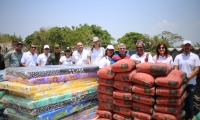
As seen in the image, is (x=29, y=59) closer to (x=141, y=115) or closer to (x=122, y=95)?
(x=122, y=95)

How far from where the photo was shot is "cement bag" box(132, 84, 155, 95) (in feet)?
8.80

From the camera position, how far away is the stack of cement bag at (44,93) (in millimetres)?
2904

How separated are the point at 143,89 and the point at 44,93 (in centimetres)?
180

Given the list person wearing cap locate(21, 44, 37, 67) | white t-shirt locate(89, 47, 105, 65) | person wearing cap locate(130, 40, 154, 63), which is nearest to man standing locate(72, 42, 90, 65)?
white t-shirt locate(89, 47, 105, 65)

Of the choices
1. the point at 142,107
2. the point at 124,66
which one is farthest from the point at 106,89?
the point at 142,107

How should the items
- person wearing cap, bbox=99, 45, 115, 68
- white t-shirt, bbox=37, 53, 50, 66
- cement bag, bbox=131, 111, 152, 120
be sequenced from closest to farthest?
cement bag, bbox=131, 111, 152, 120
person wearing cap, bbox=99, 45, 115, 68
white t-shirt, bbox=37, 53, 50, 66

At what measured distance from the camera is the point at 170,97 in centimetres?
263

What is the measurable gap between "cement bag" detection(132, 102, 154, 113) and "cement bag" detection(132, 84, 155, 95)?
0.24 metres

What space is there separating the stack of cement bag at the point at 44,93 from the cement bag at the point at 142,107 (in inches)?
50.8

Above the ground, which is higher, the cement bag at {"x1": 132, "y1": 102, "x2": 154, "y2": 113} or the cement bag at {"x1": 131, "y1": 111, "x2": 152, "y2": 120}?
the cement bag at {"x1": 132, "y1": 102, "x2": 154, "y2": 113}

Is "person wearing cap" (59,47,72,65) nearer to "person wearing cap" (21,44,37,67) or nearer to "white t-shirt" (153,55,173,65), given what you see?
"person wearing cap" (21,44,37,67)

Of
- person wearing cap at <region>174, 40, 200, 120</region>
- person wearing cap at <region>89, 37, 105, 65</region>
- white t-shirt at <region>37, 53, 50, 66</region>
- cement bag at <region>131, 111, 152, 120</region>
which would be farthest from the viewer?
white t-shirt at <region>37, 53, 50, 66</region>

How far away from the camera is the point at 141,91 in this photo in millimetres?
2754

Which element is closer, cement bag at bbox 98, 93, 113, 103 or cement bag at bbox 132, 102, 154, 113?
cement bag at bbox 132, 102, 154, 113
